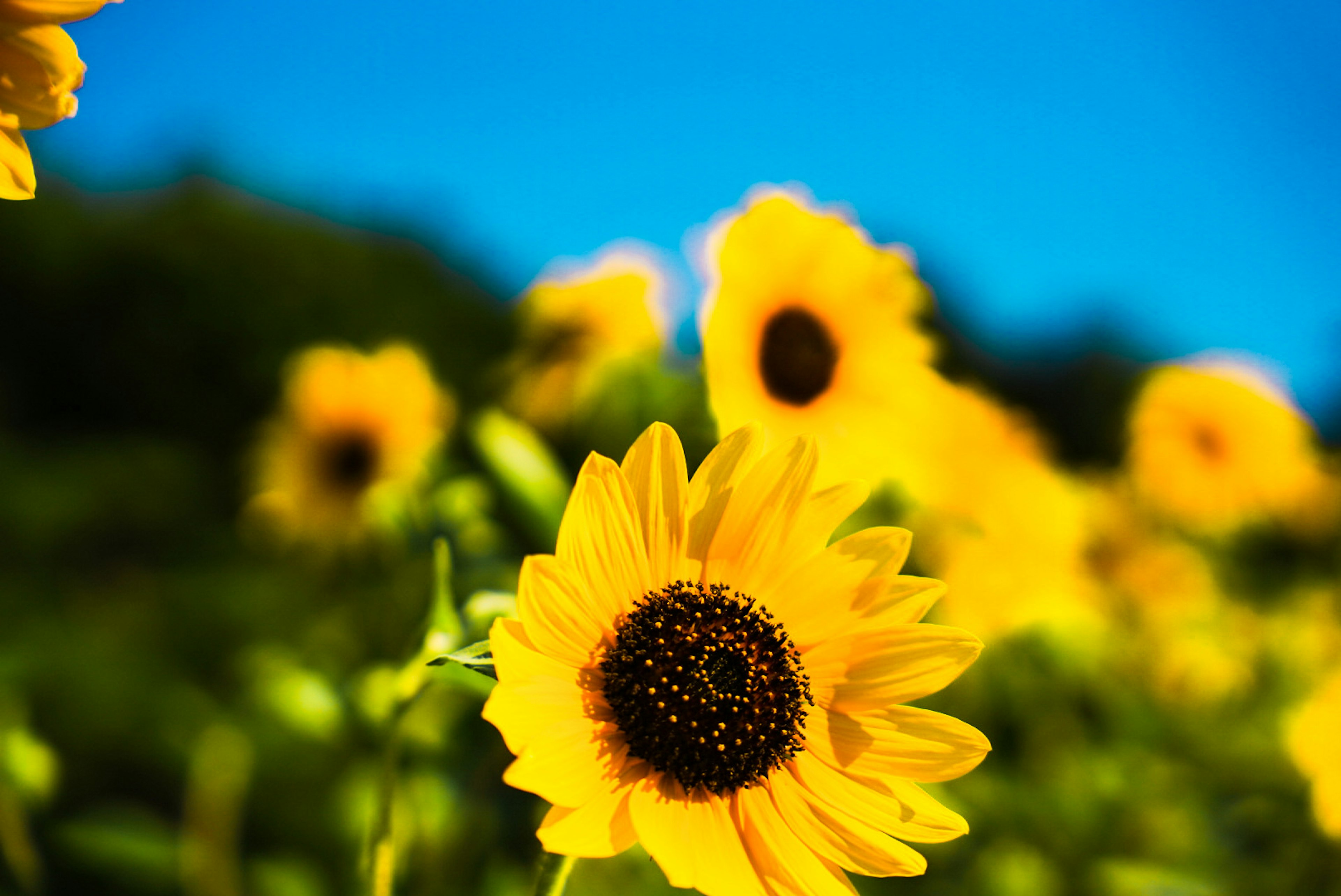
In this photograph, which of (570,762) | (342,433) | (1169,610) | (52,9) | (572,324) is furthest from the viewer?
(1169,610)

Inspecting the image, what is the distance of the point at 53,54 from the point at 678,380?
1368 mm

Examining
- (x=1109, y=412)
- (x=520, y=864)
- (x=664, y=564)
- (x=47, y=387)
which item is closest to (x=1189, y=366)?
(x=520, y=864)

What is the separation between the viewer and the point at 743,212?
193 centimetres

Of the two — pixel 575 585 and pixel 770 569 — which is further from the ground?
pixel 770 569

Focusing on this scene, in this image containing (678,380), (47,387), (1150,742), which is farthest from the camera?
(47,387)

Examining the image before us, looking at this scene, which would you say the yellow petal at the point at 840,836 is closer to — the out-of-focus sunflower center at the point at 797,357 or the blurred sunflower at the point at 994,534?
the out-of-focus sunflower center at the point at 797,357

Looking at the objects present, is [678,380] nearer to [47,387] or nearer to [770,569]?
[770,569]

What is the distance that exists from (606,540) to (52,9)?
741mm

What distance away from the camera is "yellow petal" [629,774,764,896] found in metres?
0.90

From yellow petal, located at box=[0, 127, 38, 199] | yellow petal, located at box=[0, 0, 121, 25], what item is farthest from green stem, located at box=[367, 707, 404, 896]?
yellow petal, located at box=[0, 0, 121, 25]

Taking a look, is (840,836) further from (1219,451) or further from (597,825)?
(1219,451)

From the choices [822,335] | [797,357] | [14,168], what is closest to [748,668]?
[14,168]

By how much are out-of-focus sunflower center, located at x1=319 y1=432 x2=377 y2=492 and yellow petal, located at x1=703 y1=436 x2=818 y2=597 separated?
2.86m

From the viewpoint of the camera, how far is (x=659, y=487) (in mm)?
1052
